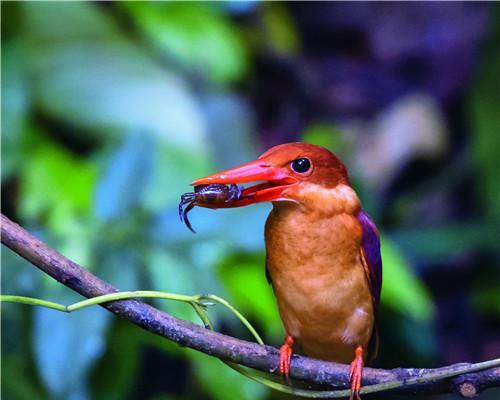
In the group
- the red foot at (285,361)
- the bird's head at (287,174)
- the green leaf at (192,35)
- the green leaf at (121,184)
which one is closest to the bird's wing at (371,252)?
the bird's head at (287,174)

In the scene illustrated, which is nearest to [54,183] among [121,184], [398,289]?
[121,184]

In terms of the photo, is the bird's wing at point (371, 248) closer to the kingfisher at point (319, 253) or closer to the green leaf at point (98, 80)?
the kingfisher at point (319, 253)

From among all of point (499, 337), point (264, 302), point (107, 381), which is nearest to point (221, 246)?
point (264, 302)

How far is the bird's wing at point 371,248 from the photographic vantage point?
1.76 meters

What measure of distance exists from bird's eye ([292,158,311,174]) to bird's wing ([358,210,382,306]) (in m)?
0.25

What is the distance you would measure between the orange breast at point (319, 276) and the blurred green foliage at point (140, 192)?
2.39 ft

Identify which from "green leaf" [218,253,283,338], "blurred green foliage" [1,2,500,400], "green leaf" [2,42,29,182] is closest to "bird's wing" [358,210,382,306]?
"blurred green foliage" [1,2,500,400]

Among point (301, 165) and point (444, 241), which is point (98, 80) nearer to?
point (444, 241)

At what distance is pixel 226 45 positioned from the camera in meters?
3.74

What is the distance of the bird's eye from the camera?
1498 mm

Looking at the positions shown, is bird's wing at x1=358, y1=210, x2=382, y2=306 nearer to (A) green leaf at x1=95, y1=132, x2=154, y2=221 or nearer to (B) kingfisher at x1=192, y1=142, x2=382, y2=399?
(B) kingfisher at x1=192, y1=142, x2=382, y2=399

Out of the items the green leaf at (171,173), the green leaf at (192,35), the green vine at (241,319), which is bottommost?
the green vine at (241,319)

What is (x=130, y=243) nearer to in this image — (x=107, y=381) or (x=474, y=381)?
(x=107, y=381)

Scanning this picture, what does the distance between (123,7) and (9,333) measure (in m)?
1.48
